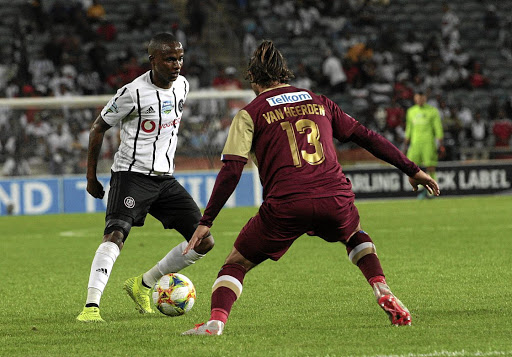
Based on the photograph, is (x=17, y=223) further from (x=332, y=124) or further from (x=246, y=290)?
(x=332, y=124)

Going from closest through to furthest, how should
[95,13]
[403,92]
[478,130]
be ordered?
[478,130] → [403,92] → [95,13]

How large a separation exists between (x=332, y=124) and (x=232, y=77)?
18.9 metres

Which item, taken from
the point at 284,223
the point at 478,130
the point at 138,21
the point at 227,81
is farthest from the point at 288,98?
the point at 138,21

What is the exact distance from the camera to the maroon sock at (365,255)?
577 centimetres

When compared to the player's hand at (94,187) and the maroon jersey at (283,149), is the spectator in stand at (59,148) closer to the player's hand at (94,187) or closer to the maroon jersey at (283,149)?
the player's hand at (94,187)

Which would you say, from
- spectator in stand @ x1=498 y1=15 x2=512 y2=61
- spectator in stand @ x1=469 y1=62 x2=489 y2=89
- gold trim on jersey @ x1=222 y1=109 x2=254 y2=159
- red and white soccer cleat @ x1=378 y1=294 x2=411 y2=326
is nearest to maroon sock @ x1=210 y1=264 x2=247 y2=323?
gold trim on jersey @ x1=222 y1=109 x2=254 y2=159

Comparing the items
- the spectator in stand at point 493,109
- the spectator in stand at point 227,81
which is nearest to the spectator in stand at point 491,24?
the spectator in stand at point 493,109

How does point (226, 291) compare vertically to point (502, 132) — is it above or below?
above

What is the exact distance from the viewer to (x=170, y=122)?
705cm

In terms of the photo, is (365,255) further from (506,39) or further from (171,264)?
(506,39)

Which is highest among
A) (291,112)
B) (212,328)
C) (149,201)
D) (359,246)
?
(291,112)

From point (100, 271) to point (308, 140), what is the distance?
6.15 ft

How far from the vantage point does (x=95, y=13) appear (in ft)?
88.4

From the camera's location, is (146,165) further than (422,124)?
No
